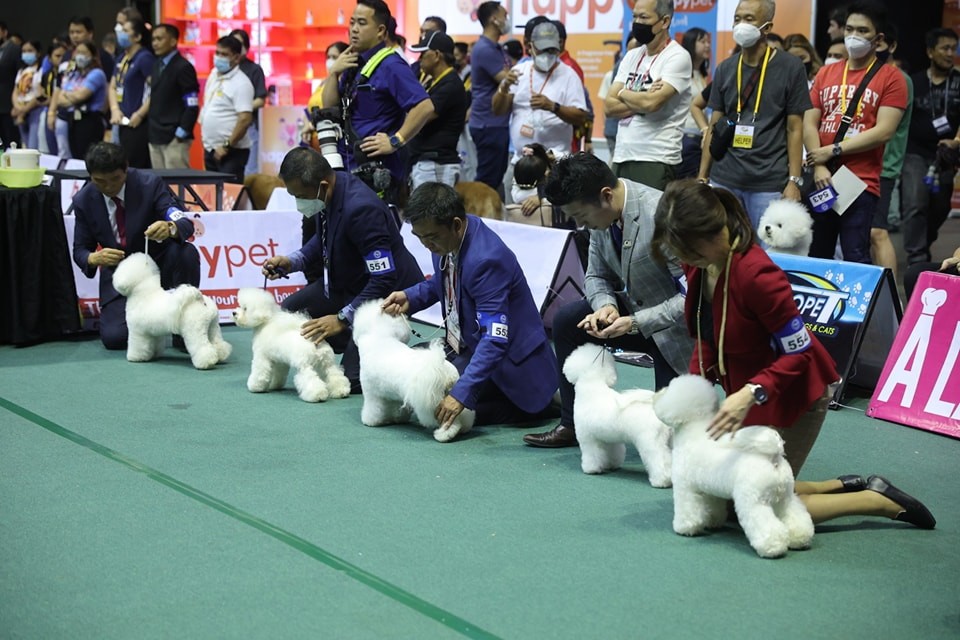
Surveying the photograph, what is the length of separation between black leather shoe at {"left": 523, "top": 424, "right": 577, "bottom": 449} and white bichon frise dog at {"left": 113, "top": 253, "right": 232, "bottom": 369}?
78.9 inches

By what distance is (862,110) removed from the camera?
562 centimetres

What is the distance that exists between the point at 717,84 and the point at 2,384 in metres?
3.83

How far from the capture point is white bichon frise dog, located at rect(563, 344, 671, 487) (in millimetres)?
3770

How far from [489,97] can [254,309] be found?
4.18 m

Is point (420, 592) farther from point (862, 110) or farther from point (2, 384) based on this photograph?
point (862, 110)

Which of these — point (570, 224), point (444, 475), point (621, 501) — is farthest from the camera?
point (570, 224)

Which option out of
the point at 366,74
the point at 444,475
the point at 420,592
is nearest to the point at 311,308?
the point at 366,74

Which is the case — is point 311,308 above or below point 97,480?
above

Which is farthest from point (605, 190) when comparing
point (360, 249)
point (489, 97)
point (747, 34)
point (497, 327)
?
point (489, 97)

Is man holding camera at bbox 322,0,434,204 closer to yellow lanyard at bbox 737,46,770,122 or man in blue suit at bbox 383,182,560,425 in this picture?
man in blue suit at bbox 383,182,560,425

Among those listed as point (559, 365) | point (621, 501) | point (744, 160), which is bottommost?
point (621, 501)

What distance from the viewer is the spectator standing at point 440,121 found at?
7406 millimetres

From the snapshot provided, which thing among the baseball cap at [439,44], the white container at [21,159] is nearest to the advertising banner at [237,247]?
the white container at [21,159]

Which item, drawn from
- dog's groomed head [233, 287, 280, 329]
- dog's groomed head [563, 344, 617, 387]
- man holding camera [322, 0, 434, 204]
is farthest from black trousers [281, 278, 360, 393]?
dog's groomed head [563, 344, 617, 387]
